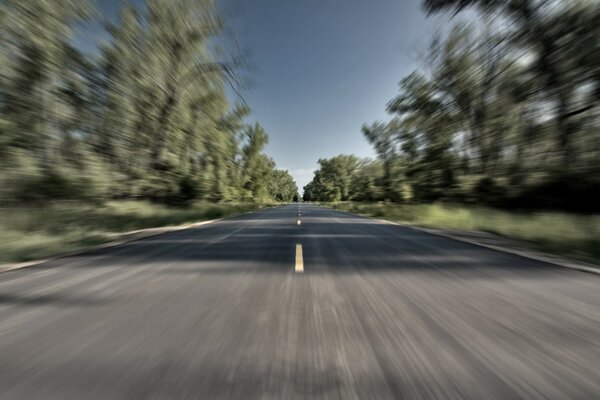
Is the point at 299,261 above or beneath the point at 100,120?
beneath

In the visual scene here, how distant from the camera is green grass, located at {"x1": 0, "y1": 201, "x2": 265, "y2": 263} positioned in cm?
580

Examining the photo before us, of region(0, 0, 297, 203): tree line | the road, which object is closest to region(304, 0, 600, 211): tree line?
the road

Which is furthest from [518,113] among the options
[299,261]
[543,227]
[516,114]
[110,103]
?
[110,103]

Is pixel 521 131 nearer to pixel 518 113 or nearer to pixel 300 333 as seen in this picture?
pixel 518 113

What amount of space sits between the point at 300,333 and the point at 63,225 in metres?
9.68

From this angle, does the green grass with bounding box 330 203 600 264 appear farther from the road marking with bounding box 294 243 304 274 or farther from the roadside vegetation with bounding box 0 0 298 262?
the roadside vegetation with bounding box 0 0 298 262

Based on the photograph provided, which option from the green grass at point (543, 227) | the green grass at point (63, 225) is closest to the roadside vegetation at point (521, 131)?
the green grass at point (543, 227)

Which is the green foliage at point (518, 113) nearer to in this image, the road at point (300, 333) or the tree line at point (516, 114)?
the tree line at point (516, 114)

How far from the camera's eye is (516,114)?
44.6 feet

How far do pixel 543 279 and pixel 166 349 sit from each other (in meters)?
4.93

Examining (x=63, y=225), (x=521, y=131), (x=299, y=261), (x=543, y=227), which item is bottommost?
(x=543, y=227)

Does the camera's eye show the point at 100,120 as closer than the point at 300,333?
No

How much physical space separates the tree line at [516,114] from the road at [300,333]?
8395 mm

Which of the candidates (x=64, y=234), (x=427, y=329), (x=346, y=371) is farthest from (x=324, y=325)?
(x=64, y=234)
